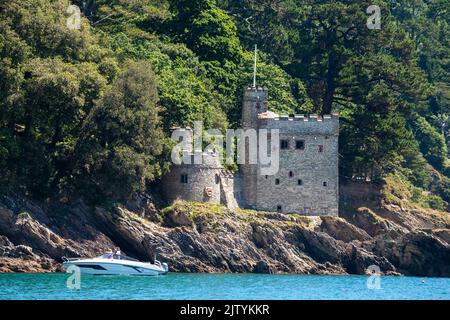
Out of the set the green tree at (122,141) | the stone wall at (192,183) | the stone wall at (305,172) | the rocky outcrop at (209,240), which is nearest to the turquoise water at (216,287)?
the rocky outcrop at (209,240)

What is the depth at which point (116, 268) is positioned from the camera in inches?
2645

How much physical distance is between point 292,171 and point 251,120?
3.77m

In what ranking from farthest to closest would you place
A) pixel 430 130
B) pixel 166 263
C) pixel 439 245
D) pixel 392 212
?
pixel 430 130 → pixel 392 212 → pixel 439 245 → pixel 166 263

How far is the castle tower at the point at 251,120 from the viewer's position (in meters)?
77.5

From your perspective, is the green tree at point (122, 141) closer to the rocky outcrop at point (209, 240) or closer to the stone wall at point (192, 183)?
the rocky outcrop at point (209, 240)

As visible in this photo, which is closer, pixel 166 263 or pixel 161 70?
pixel 166 263

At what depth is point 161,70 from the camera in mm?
80188

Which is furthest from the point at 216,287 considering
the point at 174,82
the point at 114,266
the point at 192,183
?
the point at 174,82

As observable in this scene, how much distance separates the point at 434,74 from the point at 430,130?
6.98 m

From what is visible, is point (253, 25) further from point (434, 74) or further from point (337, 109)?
point (434, 74)

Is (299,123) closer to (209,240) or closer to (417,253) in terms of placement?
(209,240)

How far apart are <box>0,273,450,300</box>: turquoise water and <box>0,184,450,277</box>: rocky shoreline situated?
2.04 metres

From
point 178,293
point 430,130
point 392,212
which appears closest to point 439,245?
point 392,212

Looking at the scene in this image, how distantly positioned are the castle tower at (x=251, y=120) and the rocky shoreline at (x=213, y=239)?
1.89 meters
